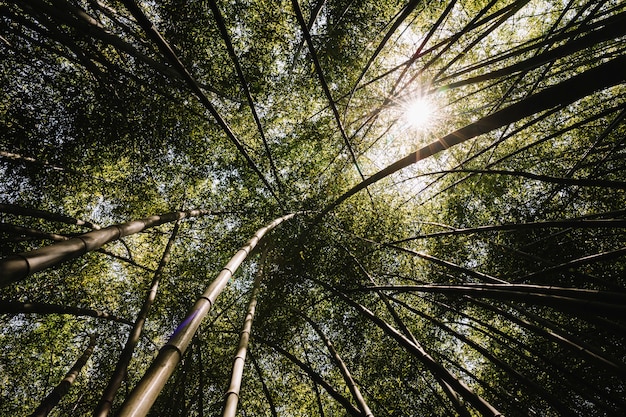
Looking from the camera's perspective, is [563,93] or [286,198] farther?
[286,198]

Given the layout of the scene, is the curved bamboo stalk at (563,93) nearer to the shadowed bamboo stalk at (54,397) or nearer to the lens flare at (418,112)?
the lens flare at (418,112)

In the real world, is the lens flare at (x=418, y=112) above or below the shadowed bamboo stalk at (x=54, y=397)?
above

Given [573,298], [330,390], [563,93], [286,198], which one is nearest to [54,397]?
[330,390]

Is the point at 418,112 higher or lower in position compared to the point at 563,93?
higher

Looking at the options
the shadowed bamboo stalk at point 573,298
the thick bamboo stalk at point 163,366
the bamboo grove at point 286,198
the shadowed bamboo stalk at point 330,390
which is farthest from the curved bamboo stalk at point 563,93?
the shadowed bamboo stalk at point 330,390

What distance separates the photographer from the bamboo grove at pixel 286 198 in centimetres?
413

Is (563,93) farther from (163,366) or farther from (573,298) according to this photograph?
(163,366)

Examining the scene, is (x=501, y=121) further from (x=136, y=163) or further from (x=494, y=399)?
(x=494, y=399)

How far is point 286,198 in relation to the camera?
5211 millimetres

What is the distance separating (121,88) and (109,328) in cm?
464

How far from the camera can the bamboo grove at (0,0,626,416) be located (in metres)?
4.13

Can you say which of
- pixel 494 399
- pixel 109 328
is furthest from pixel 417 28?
pixel 109 328

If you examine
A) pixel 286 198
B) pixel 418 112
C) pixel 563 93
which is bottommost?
pixel 563 93

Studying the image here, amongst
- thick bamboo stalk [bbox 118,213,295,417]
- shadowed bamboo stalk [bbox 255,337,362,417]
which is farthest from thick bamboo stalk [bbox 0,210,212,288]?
shadowed bamboo stalk [bbox 255,337,362,417]
